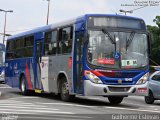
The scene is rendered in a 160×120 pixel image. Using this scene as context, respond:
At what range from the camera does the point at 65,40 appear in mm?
17922

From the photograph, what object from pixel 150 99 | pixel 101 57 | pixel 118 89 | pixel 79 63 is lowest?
pixel 150 99

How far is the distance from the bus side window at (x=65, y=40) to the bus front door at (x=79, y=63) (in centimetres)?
55

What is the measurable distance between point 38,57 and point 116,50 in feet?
17.7

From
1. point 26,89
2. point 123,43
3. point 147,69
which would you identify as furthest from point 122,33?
point 26,89

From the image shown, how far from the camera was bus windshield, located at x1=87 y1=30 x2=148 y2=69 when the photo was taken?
1631 cm

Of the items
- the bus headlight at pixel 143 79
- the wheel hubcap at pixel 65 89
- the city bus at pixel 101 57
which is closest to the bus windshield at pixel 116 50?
the city bus at pixel 101 57

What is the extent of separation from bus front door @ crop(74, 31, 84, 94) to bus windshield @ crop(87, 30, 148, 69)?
448 millimetres

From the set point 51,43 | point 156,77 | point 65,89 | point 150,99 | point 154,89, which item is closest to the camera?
point 65,89

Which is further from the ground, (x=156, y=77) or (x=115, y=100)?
(x=156, y=77)

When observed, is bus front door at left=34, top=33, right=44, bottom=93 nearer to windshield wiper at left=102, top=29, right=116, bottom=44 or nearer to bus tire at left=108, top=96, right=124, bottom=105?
Answer: bus tire at left=108, top=96, right=124, bottom=105

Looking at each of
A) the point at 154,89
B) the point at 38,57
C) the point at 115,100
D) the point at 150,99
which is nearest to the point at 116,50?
the point at 115,100

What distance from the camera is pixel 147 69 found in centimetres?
1700

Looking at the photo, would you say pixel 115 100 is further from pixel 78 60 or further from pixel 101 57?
pixel 101 57

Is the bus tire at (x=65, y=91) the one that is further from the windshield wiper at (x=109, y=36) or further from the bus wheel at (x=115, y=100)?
the windshield wiper at (x=109, y=36)
